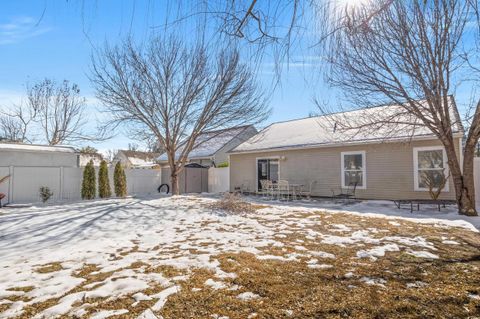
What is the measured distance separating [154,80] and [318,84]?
35.9ft

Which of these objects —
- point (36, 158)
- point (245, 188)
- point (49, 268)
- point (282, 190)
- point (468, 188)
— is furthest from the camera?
point (245, 188)

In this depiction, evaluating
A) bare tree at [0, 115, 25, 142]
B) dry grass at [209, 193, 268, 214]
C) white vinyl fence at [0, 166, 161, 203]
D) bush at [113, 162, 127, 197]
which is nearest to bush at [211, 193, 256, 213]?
dry grass at [209, 193, 268, 214]

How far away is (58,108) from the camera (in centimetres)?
2141

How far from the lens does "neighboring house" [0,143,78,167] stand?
12.3 m

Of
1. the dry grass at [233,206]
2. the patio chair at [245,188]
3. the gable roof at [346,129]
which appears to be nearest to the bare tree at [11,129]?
the gable roof at [346,129]

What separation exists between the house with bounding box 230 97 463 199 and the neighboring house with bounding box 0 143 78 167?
332 inches

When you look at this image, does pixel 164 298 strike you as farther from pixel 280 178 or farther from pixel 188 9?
pixel 280 178

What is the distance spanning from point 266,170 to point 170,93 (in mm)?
6671

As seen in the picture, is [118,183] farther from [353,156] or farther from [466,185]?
[466,185]

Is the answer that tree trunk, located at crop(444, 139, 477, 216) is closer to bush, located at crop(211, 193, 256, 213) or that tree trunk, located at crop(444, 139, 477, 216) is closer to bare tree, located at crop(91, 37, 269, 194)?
bush, located at crop(211, 193, 256, 213)

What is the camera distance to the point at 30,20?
1790mm

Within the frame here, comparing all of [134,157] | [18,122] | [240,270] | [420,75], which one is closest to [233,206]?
[240,270]

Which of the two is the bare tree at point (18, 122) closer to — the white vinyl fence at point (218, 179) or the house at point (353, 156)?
the white vinyl fence at point (218, 179)

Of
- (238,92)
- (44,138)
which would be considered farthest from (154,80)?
(44,138)
